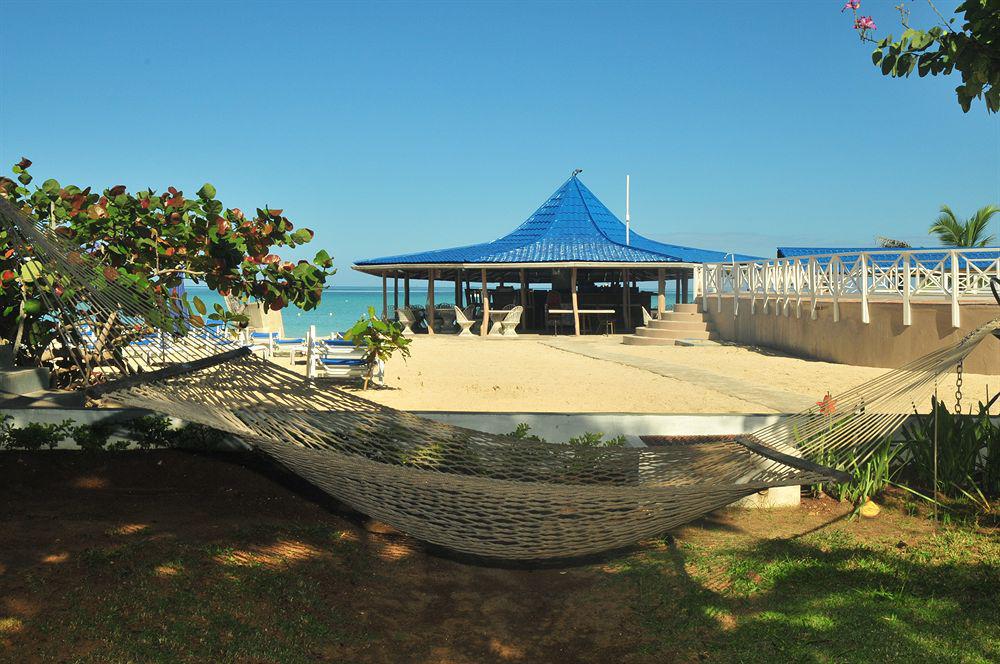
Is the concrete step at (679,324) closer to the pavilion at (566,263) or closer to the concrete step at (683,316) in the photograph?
the concrete step at (683,316)

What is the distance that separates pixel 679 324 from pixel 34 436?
1395cm

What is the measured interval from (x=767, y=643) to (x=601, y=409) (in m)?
4.54

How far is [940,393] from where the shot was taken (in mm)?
7922

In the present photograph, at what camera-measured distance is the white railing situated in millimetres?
9977

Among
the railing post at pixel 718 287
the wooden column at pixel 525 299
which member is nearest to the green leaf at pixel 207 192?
the railing post at pixel 718 287

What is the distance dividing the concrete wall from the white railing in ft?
0.39

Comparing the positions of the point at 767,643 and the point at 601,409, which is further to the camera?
the point at 601,409

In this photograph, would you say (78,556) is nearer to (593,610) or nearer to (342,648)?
(342,648)

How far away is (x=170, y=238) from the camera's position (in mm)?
5617

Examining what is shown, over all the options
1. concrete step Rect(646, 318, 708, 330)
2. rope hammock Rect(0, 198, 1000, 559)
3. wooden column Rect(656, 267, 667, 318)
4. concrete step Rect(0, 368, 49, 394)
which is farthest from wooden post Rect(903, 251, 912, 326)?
concrete step Rect(0, 368, 49, 394)

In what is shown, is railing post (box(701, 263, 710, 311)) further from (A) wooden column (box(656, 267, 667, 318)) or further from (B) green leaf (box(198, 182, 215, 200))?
(B) green leaf (box(198, 182, 215, 200))

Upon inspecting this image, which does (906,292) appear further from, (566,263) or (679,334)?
(566,263)

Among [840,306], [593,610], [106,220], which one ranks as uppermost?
[106,220]

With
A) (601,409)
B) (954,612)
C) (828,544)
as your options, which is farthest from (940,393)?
Answer: (954,612)
